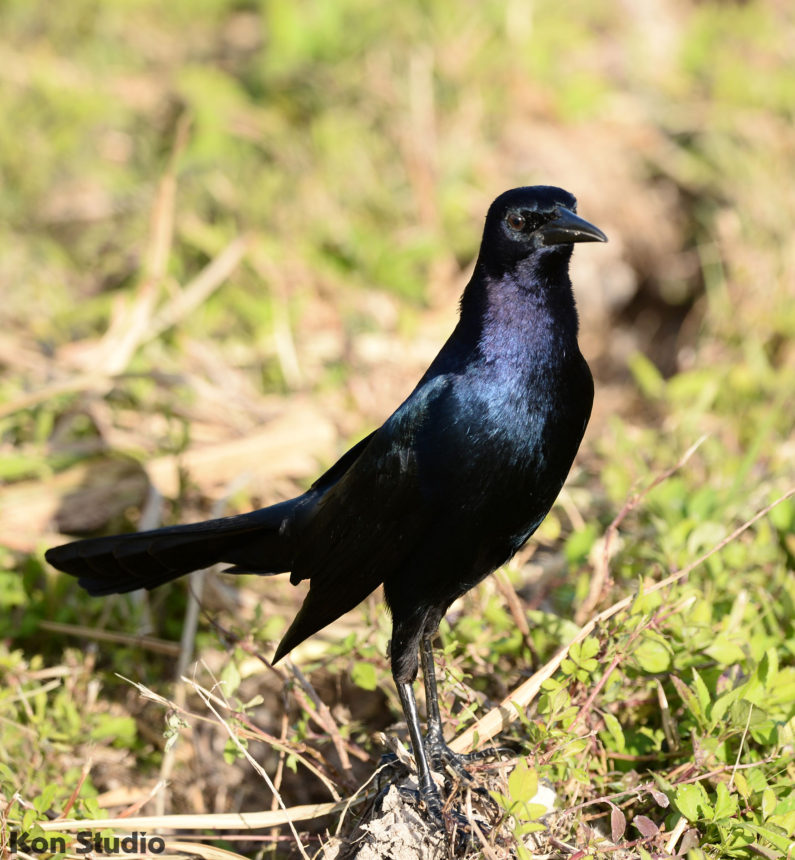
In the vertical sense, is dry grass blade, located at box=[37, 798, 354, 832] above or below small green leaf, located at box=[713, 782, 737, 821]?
above

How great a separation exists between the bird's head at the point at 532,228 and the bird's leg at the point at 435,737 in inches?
37.5

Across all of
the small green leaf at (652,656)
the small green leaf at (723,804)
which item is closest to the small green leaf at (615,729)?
the small green leaf at (652,656)

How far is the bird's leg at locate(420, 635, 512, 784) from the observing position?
2.49 meters

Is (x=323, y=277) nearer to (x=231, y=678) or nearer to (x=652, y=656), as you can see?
(x=231, y=678)

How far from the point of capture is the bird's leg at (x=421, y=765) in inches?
91.8

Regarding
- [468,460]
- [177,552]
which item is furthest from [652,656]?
[177,552]

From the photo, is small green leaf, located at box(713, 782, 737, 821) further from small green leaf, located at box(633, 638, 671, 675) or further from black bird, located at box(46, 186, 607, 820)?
black bird, located at box(46, 186, 607, 820)

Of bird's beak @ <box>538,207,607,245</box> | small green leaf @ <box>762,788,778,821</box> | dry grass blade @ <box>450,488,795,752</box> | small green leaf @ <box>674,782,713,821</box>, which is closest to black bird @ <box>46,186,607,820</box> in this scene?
bird's beak @ <box>538,207,607,245</box>

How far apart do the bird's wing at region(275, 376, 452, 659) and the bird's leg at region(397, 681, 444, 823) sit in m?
0.28

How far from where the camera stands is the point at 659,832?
2.18m

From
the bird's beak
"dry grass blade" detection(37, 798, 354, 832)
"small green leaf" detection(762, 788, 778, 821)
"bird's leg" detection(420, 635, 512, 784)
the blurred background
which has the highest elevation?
the blurred background

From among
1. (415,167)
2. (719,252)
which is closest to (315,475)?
(415,167)

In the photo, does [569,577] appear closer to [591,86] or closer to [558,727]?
[558,727]

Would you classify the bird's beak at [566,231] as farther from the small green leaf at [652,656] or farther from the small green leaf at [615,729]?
the small green leaf at [615,729]
